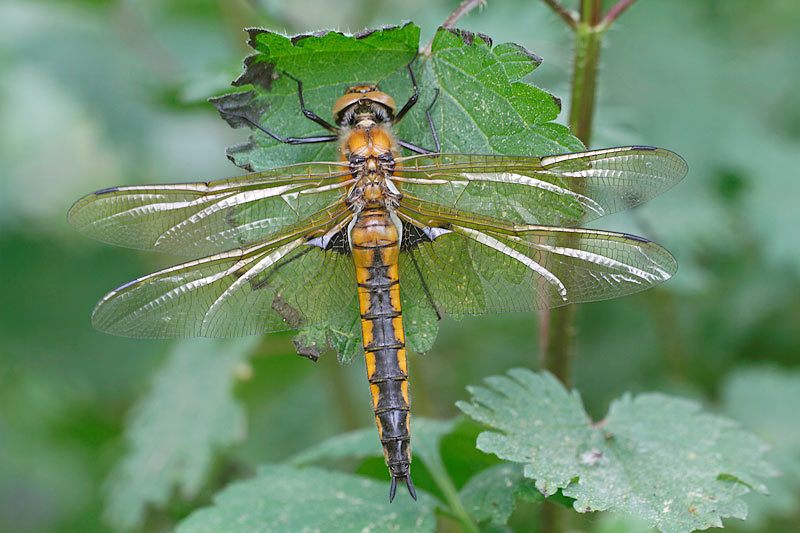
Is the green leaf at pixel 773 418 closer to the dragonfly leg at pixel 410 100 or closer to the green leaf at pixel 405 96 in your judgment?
the green leaf at pixel 405 96

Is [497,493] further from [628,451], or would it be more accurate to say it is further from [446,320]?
[446,320]

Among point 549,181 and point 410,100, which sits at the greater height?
point 410,100

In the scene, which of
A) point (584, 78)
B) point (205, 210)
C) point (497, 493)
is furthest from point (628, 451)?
A: point (205, 210)

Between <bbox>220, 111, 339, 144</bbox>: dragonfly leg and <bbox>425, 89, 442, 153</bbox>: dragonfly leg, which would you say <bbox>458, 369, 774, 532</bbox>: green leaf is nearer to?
<bbox>425, 89, 442, 153</bbox>: dragonfly leg

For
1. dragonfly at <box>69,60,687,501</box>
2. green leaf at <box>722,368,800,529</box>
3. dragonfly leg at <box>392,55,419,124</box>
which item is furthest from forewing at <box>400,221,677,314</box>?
green leaf at <box>722,368,800,529</box>

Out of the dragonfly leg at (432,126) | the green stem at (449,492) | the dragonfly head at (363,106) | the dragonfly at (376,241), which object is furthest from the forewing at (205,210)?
the green stem at (449,492)

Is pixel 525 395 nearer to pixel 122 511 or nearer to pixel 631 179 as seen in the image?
pixel 631 179
